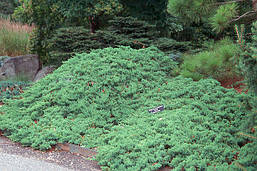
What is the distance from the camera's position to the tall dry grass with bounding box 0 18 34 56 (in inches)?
361

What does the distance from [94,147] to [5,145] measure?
1.34m

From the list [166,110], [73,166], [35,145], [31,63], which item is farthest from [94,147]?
[31,63]

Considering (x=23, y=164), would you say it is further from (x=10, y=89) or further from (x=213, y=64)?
(x=10, y=89)

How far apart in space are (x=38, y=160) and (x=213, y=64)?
3241 mm

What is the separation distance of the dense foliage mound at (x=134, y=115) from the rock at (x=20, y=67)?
109 inches

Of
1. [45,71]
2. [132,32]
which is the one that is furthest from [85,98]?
[45,71]

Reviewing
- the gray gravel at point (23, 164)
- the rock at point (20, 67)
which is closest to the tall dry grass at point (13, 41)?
the rock at point (20, 67)

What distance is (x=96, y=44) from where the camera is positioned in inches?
289

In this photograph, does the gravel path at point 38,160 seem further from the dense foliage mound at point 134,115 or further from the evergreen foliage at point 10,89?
the evergreen foliage at point 10,89

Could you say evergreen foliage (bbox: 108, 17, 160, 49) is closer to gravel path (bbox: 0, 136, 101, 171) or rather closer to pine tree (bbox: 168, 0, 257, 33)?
pine tree (bbox: 168, 0, 257, 33)

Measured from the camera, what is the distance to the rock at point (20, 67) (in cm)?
834

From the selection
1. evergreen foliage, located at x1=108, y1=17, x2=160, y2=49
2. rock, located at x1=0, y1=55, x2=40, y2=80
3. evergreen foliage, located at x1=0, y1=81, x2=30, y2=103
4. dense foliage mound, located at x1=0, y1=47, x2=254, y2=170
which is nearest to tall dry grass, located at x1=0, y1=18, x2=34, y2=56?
rock, located at x1=0, y1=55, x2=40, y2=80

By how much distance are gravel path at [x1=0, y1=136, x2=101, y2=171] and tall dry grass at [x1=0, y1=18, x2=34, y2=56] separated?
225 inches

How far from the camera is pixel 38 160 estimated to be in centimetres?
371
